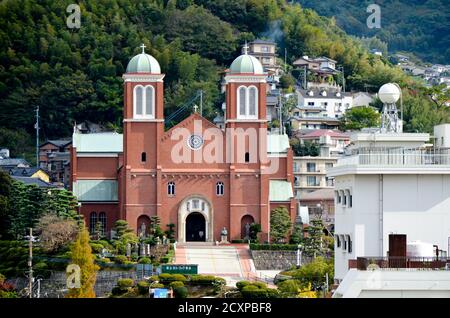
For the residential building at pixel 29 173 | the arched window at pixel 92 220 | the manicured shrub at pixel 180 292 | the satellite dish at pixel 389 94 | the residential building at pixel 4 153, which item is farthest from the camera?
the residential building at pixel 4 153

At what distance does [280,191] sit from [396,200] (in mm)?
55493

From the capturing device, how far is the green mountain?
584 ft

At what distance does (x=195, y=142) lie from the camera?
264 feet

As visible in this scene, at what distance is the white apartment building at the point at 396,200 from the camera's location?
88.8ft

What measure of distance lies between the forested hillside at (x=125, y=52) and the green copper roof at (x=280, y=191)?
30.6m

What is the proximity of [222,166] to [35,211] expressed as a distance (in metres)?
11.2

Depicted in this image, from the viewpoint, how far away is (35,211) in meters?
73.2

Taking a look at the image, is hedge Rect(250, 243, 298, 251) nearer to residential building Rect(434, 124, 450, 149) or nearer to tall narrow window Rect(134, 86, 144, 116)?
tall narrow window Rect(134, 86, 144, 116)

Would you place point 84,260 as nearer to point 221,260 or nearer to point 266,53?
point 221,260

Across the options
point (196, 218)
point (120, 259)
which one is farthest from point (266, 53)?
point (120, 259)

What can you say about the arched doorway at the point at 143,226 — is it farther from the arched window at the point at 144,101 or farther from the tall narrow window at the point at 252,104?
the tall narrow window at the point at 252,104

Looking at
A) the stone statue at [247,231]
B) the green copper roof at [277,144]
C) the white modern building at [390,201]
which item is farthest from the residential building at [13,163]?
the white modern building at [390,201]

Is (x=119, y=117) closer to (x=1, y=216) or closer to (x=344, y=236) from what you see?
(x=1, y=216)

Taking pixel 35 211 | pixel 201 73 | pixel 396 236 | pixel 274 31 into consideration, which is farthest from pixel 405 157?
pixel 274 31
